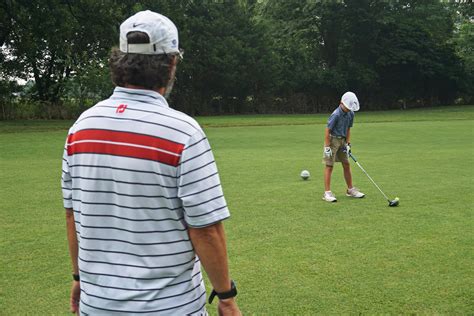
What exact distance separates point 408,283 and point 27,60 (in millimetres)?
41981

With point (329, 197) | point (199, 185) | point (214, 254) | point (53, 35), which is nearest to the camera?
point (199, 185)

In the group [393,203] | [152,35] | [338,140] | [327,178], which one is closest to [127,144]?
[152,35]

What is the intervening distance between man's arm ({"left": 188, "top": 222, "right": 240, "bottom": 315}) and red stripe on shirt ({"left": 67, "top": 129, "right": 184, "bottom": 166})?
0.33 m

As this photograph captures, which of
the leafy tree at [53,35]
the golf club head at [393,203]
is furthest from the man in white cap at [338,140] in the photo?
the leafy tree at [53,35]

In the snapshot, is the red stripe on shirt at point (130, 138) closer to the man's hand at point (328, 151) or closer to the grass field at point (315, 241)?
the grass field at point (315, 241)

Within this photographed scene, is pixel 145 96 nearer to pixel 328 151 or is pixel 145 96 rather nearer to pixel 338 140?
pixel 328 151

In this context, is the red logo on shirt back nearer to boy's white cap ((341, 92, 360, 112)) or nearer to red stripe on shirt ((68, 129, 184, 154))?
red stripe on shirt ((68, 129, 184, 154))

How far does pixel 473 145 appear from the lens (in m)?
19.4

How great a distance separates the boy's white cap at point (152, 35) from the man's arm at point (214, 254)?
778 millimetres

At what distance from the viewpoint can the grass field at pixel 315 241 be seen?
508cm

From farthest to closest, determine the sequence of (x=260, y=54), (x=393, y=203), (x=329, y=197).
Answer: (x=260, y=54) → (x=329, y=197) → (x=393, y=203)

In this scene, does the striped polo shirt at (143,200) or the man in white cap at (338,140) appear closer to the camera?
the striped polo shirt at (143,200)

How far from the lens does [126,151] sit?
91.7 inches

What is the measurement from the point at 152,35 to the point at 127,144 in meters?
0.48
